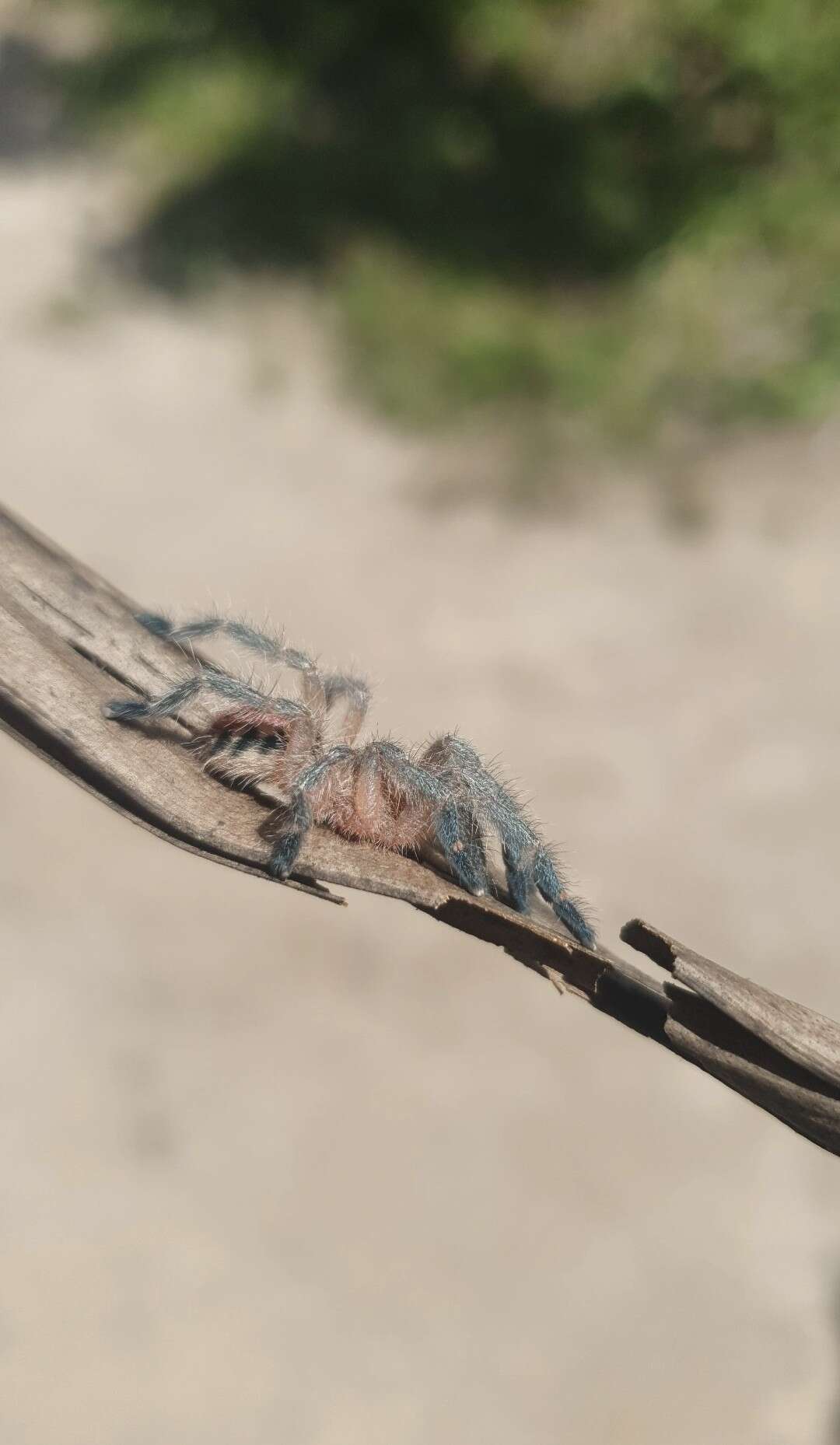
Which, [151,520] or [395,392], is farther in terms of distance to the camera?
[395,392]

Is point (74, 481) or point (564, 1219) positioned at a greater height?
point (74, 481)

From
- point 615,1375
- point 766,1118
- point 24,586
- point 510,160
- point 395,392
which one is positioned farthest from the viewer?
point 510,160

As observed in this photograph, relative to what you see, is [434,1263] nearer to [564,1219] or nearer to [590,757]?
[564,1219]

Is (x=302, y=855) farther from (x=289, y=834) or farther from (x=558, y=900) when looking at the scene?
(x=558, y=900)

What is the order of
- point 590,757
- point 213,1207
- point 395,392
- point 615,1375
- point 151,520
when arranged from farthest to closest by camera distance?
point 395,392, point 151,520, point 590,757, point 213,1207, point 615,1375

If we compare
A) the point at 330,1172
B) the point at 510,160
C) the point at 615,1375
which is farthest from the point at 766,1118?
the point at 510,160

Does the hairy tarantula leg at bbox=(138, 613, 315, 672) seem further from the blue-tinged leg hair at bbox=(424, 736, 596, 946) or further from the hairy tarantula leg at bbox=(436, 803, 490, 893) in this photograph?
the hairy tarantula leg at bbox=(436, 803, 490, 893)

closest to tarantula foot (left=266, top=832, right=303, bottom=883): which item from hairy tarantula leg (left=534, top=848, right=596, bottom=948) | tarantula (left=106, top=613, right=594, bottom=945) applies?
tarantula (left=106, top=613, right=594, bottom=945)

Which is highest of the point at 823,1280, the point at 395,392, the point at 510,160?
the point at 510,160
